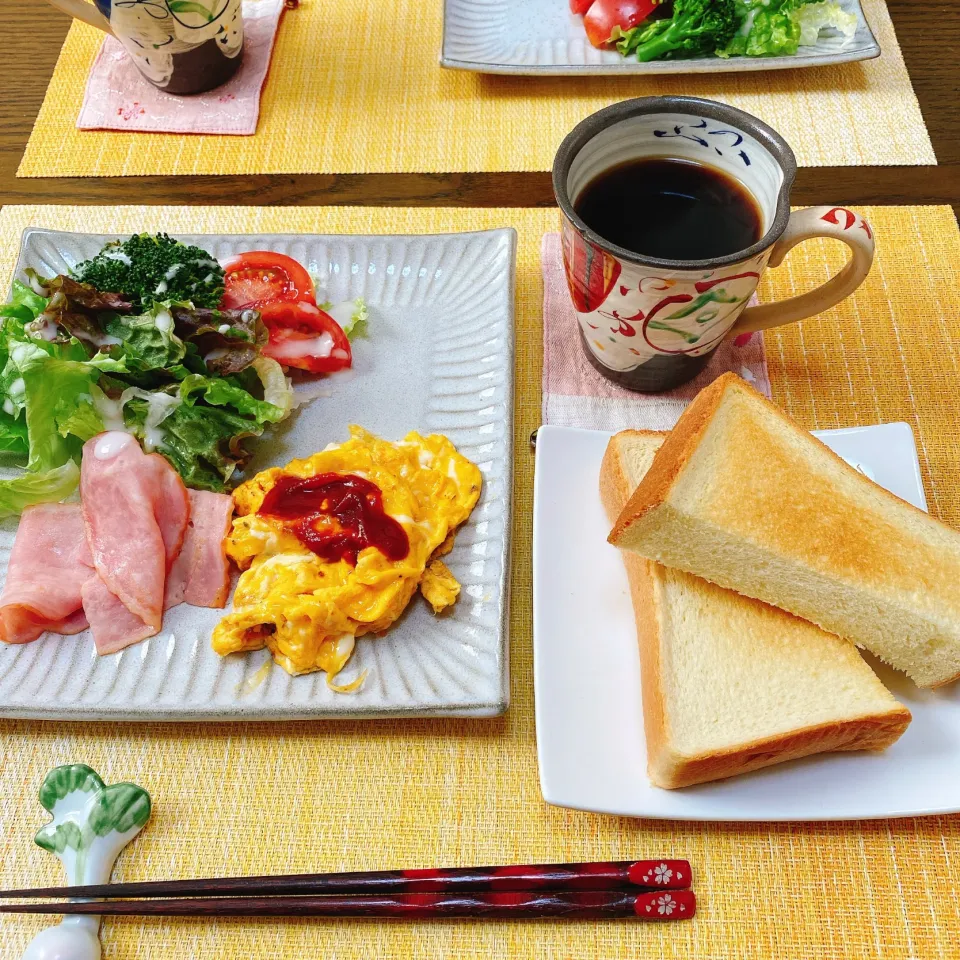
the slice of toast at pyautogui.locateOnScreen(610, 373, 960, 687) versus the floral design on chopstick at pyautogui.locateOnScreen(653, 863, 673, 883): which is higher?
the slice of toast at pyautogui.locateOnScreen(610, 373, 960, 687)

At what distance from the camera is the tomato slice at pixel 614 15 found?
2.60 m

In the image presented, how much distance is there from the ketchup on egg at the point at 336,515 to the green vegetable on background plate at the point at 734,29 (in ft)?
5.85

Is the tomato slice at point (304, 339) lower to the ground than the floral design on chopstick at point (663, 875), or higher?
higher

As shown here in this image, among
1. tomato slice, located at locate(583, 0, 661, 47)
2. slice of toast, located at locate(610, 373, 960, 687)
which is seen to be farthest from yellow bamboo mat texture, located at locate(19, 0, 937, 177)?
slice of toast, located at locate(610, 373, 960, 687)

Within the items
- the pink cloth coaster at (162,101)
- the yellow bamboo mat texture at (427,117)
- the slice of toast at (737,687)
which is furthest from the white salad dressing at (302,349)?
the pink cloth coaster at (162,101)

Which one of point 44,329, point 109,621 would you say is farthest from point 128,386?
point 109,621

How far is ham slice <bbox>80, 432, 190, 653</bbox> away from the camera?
170 cm

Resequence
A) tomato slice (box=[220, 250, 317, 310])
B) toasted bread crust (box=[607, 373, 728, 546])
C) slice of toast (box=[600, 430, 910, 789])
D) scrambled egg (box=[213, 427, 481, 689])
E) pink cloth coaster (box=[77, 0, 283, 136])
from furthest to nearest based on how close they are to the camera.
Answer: pink cloth coaster (box=[77, 0, 283, 136])
tomato slice (box=[220, 250, 317, 310])
scrambled egg (box=[213, 427, 481, 689])
toasted bread crust (box=[607, 373, 728, 546])
slice of toast (box=[600, 430, 910, 789])

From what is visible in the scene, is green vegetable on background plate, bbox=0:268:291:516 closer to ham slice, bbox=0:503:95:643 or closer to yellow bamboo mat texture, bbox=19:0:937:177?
ham slice, bbox=0:503:95:643

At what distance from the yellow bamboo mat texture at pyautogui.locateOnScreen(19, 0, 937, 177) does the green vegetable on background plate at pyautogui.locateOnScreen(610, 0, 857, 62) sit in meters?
0.11

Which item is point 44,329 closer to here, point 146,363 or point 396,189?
point 146,363

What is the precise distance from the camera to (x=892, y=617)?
4.89 feet

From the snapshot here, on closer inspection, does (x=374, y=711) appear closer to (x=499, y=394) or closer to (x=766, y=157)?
(x=499, y=394)

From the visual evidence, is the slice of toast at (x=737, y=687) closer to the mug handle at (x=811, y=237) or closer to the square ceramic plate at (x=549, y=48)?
the mug handle at (x=811, y=237)
